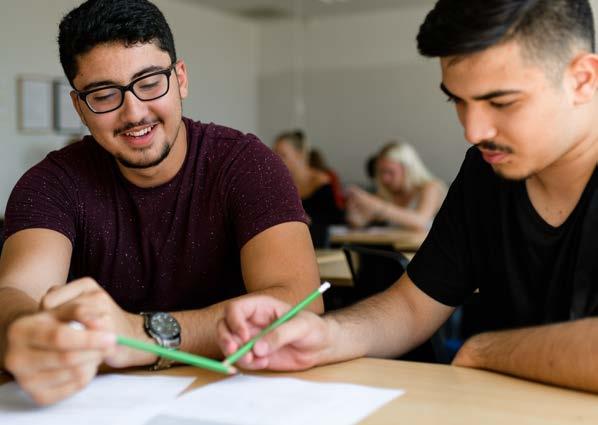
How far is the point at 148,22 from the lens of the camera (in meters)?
1.73

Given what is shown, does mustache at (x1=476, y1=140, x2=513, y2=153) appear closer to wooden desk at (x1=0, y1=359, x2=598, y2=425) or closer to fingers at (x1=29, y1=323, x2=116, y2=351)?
wooden desk at (x1=0, y1=359, x2=598, y2=425)

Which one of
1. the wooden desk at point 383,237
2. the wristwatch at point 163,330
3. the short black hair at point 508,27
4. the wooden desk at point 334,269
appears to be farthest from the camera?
the wooden desk at point 383,237

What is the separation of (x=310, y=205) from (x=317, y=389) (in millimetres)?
4301

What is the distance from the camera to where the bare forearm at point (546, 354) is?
116 cm

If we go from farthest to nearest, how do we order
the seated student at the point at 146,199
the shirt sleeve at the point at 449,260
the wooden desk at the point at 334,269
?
1. the wooden desk at the point at 334,269
2. the seated student at the point at 146,199
3. the shirt sleeve at the point at 449,260

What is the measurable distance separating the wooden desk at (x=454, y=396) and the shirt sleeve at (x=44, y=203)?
47cm

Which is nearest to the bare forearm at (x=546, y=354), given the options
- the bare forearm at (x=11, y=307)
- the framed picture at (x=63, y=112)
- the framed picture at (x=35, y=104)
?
the bare forearm at (x=11, y=307)

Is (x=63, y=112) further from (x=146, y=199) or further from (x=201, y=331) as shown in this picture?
(x=201, y=331)

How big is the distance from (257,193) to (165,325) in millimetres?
434

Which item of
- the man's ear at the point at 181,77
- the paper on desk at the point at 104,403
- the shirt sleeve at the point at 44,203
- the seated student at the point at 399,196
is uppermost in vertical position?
the man's ear at the point at 181,77

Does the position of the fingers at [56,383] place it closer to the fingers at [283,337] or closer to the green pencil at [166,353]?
the green pencil at [166,353]

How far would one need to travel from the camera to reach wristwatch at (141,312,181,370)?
1.34 meters

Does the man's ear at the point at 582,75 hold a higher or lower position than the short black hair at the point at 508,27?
lower

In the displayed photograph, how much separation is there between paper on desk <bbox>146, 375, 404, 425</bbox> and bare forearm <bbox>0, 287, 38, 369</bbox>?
332 millimetres
